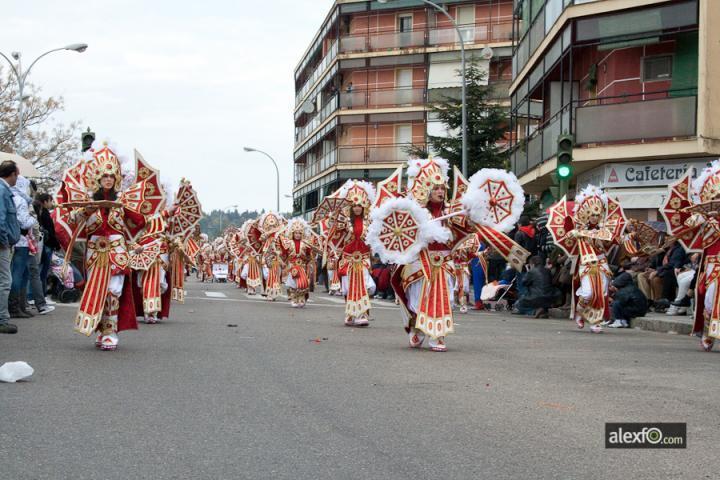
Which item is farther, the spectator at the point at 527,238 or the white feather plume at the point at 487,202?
the spectator at the point at 527,238

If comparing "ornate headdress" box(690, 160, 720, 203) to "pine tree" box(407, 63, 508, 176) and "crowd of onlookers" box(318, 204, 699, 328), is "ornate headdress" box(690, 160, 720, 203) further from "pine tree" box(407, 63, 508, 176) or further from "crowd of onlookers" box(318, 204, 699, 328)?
"pine tree" box(407, 63, 508, 176)

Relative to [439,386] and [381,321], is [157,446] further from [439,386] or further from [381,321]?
[381,321]

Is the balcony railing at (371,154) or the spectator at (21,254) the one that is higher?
the balcony railing at (371,154)

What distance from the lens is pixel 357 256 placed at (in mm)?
17000

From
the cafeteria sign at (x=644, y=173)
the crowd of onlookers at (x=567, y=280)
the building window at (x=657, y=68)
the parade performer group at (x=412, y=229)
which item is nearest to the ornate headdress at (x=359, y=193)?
the crowd of onlookers at (x=567, y=280)

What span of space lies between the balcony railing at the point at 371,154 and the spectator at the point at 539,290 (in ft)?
136

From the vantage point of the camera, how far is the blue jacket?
39.8 feet

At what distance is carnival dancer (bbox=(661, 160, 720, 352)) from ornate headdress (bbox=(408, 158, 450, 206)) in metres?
3.29

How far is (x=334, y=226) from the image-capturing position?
687 inches

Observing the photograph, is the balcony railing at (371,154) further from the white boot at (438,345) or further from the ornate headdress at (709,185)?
the white boot at (438,345)

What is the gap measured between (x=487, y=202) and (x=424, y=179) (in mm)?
900

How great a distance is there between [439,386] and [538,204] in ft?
75.3

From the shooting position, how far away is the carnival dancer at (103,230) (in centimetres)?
1135

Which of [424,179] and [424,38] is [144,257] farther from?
[424,38]
